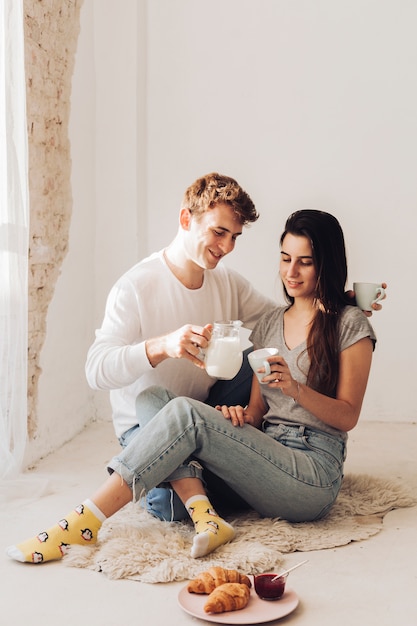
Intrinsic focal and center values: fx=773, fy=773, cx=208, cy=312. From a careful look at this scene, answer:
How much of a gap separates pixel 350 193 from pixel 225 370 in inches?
79.4

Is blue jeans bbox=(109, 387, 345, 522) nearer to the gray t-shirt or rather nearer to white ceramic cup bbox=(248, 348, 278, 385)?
the gray t-shirt

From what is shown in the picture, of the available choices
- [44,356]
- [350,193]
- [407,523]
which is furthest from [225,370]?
[350,193]

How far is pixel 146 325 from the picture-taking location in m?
2.60

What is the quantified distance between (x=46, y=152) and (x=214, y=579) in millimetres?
2056

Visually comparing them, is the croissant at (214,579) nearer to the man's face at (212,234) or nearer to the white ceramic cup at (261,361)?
the white ceramic cup at (261,361)

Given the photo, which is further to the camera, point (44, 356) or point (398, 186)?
point (398, 186)

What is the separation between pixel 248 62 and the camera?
13.2 feet

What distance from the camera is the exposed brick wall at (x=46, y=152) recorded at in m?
3.16

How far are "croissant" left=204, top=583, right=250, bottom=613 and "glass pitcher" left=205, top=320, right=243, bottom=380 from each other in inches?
25.0

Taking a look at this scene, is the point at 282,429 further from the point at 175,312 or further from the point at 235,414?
the point at 175,312

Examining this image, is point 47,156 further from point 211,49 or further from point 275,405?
point 275,405

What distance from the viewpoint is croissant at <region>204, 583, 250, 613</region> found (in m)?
1.81

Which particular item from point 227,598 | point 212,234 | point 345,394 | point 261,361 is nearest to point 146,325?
point 212,234

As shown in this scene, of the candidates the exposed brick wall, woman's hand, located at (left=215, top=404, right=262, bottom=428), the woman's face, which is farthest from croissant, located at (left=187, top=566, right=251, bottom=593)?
the exposed brick wall
